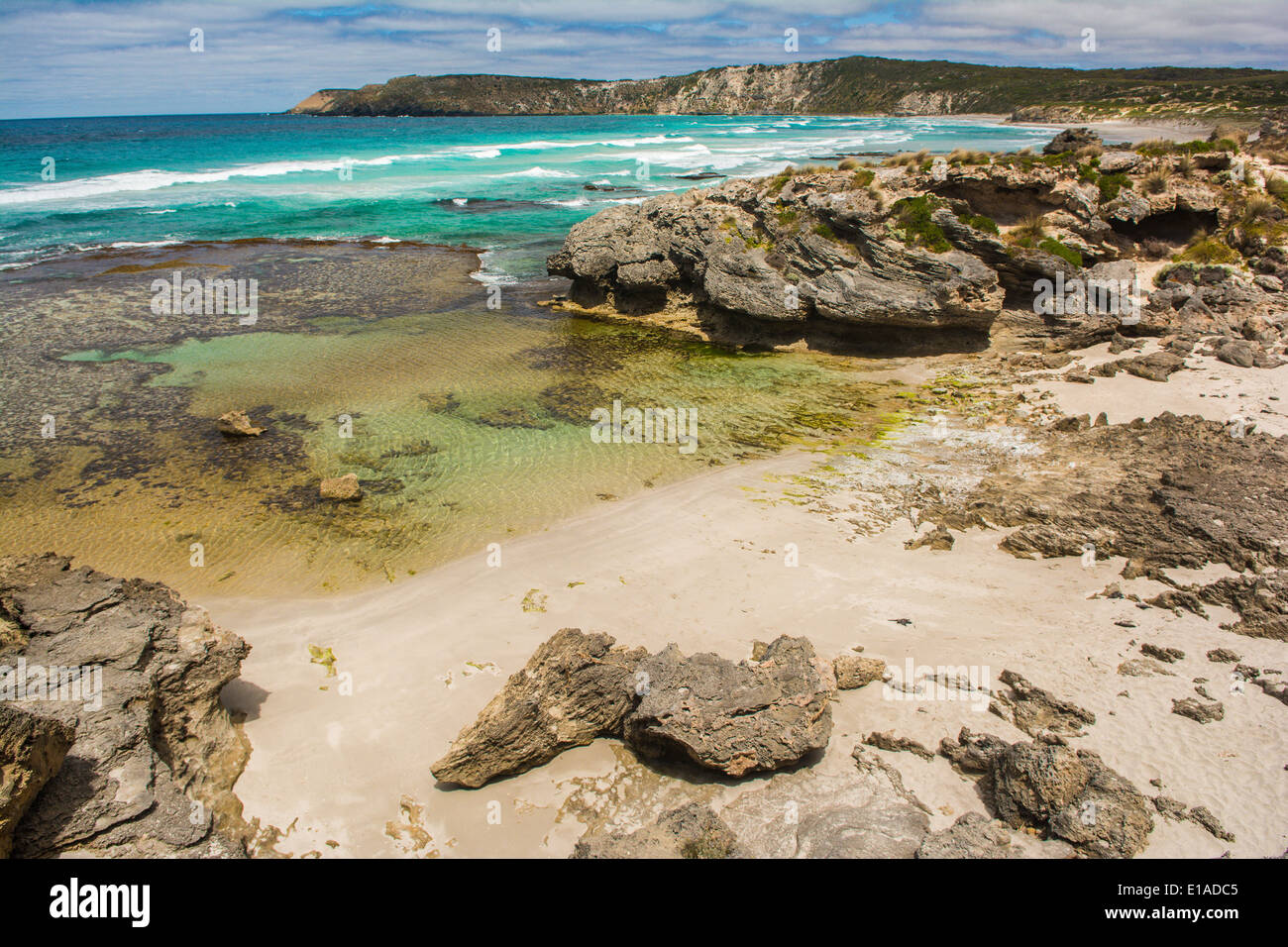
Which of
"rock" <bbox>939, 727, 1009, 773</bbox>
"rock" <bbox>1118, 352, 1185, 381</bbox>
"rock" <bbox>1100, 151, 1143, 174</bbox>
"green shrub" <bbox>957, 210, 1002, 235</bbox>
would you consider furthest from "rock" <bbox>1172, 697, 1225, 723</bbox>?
"rock" <bbox>1100, 151, 1143, 174</bbox>

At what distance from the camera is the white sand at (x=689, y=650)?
6.29 m

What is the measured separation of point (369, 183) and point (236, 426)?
175 ft

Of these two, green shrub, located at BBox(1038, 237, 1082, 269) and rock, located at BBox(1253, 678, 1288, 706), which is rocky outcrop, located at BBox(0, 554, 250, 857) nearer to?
Result: rock, located at BBox(1253, 678, 1288, 706)

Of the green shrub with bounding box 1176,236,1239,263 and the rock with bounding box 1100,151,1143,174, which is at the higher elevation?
the rock with bounding box 1100,151,1143,174

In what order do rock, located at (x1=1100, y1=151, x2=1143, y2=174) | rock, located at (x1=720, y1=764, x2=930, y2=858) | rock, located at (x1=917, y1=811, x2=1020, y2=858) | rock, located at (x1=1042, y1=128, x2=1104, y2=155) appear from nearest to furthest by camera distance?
rock, located at (x1=917, y1=811, x2=1020, y2=858), rock, located at (x1=720, y1=764, x2=930, y2=858), rock, located at (x1=1100, y1=151, x2=1143, y2=174), rock, located at (x1=1042, y1=128, x2=1104, y2=155)

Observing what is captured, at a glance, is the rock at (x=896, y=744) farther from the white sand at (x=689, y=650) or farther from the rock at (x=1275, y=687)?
the rock at (x=1275, y=687)

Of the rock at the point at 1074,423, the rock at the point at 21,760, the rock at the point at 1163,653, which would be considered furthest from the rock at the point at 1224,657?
the rock at the point at 21,760

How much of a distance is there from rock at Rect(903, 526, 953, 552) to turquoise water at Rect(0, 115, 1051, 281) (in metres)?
24.5

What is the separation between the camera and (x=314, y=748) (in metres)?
7.35

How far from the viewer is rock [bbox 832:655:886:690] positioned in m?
7.61

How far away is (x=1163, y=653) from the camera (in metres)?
7.57

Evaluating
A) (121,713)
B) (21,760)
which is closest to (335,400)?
(121,713)

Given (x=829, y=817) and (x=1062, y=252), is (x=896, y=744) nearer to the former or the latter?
(x=829, y=817)

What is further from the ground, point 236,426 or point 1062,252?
point 1062,252
